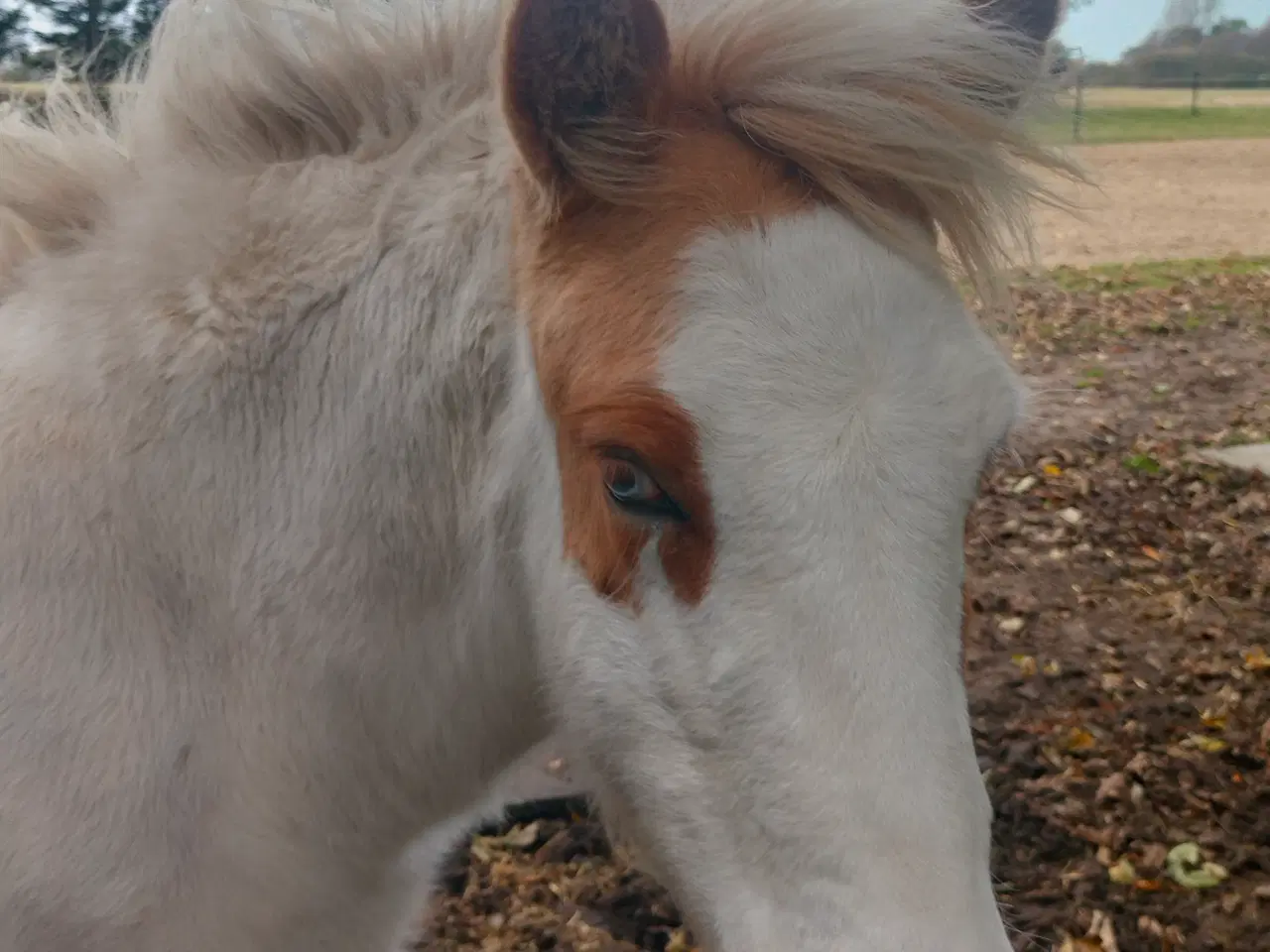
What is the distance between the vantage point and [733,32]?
1531 millimetres

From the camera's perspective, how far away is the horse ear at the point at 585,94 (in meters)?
1.40

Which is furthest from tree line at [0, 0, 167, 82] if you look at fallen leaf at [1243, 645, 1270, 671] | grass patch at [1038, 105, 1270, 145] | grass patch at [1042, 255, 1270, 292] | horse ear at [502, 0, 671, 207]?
grass patch at [1038, 105, 1270, 145]

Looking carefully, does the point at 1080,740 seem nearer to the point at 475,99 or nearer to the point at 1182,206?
the point at 475,99

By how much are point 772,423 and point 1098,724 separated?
3.31 metres

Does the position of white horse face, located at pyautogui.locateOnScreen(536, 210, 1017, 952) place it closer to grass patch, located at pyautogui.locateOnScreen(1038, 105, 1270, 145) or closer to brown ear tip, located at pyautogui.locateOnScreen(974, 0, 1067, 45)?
brown ear tip, located at pyautogui.locateOnScreen(974, 0, 1067, 45)

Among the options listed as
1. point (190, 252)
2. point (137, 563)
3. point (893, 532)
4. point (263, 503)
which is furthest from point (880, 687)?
point (190, 252)

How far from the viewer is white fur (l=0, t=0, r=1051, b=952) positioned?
1.33 meters

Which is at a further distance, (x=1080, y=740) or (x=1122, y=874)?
(x=1080, y=740)

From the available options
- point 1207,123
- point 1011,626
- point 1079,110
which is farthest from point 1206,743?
point 1207,123

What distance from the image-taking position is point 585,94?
1.47 meters

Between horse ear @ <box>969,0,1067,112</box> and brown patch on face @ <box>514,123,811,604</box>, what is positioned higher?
horse ear @ <box>969,0,1067,112</box>

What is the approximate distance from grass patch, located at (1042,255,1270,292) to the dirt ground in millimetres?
245

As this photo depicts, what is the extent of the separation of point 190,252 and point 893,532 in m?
1.17

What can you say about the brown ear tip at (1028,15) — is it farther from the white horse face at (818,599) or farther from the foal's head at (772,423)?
the white horse face at (818,599)
